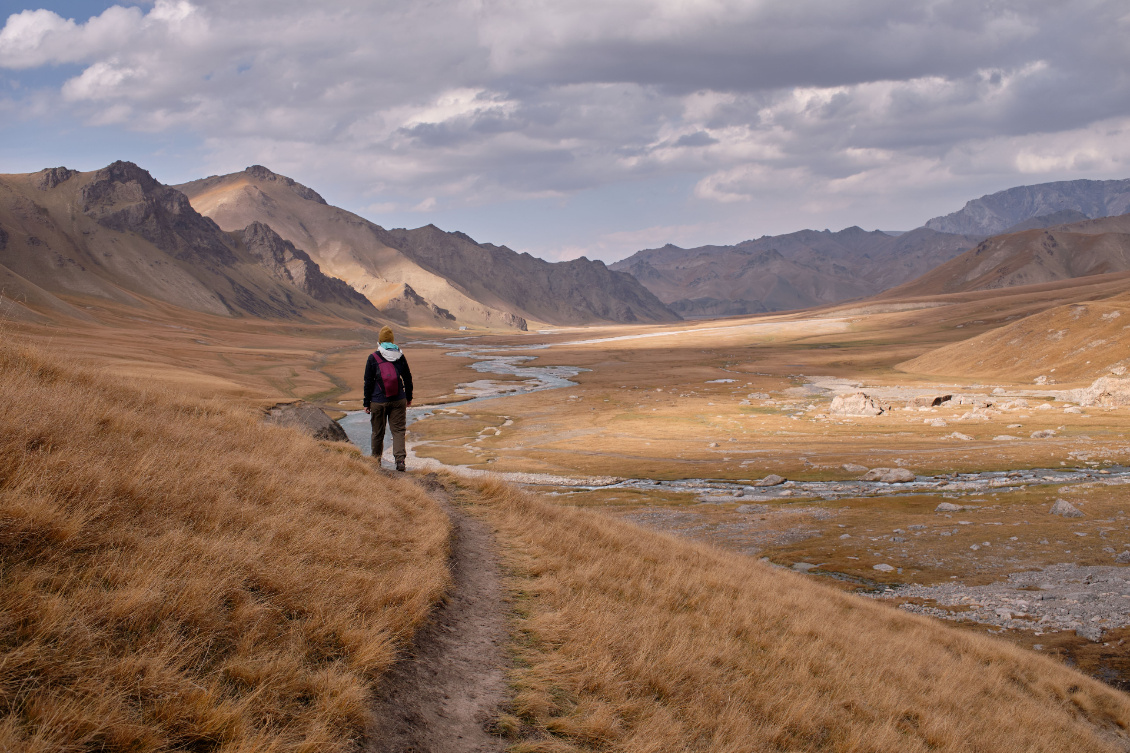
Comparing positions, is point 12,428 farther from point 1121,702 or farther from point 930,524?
point 930,524

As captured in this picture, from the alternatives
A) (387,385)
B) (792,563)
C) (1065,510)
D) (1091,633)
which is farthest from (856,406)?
(387,385)

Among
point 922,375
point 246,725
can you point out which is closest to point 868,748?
point 246,725

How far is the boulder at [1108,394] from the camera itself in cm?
6775

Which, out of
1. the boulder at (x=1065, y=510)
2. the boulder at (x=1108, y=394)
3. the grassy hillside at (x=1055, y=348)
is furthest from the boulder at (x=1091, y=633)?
the grassy hillside at (x=1055, y=348)

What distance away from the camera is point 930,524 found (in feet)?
119

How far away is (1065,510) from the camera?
Answer: 35.8m

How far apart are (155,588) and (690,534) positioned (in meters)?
31.9

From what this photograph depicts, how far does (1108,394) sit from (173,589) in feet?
297

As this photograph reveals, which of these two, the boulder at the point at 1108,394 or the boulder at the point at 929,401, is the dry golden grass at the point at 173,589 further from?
the boulder at the point at 1108,394

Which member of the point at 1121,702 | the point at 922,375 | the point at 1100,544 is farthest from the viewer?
the point at 922,375

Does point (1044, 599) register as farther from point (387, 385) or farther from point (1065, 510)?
point (387, 385)

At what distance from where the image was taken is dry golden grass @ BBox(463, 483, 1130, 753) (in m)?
7.83

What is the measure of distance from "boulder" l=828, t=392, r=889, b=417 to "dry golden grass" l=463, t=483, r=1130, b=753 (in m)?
60.4

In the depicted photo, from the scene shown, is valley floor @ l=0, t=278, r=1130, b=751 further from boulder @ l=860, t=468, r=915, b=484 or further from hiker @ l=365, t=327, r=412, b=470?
hiker @ l=365, t=327, r=412, b=470
